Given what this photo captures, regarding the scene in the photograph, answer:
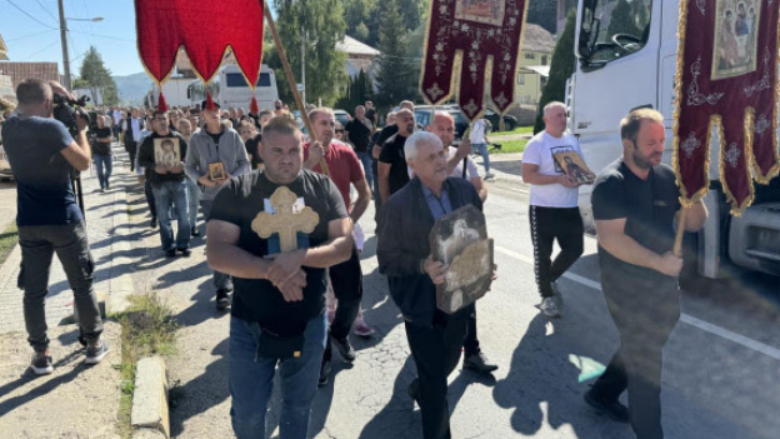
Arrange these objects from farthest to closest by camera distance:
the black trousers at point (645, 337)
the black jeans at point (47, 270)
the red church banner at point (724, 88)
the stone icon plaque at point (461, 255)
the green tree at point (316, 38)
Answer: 1. the green tree at point (316, 38)
2. the black jeans at point (47, 270)
3. the red church banner at point (724, 88)
4. the black trousers at point (645, 337)
5. the stone icon plaque at point (461, 255)

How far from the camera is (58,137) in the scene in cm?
378

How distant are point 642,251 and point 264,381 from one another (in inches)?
75.3

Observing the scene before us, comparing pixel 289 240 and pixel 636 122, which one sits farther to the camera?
pixel 636 122

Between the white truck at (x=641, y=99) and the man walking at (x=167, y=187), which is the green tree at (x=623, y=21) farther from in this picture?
the man walking at (x=167, y=187)

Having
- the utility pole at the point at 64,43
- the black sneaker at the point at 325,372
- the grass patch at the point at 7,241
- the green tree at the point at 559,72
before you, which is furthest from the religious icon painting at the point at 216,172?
the utility pole at the point at 64,43

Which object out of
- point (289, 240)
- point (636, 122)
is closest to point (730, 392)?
point (636, 122)

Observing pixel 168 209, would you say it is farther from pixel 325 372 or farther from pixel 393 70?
pixel 393 70

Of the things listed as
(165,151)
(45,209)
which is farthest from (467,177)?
(165,151)

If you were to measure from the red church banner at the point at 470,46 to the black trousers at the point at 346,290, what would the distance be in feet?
5.02

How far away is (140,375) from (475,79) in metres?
3.19

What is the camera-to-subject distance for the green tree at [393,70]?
44.8 meters

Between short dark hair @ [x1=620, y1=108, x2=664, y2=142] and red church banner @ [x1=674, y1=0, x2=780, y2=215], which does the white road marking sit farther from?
short dark hair @ [x1=620, y1=108, x2=664, y2=142]

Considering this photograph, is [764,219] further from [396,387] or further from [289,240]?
[289,240]

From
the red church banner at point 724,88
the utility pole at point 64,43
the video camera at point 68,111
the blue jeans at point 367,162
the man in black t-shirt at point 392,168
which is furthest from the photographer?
the utility pole at point 64,43
